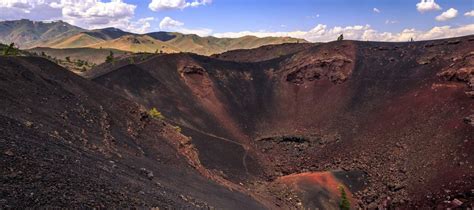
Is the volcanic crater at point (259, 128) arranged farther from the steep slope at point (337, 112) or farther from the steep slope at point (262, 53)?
the steep slope at point (262, 53)

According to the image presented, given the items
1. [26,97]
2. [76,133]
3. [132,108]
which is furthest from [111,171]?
[132,108]

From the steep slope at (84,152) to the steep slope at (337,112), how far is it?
9333mm

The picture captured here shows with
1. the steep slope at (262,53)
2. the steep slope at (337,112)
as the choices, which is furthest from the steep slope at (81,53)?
the steep slope at (337,112)

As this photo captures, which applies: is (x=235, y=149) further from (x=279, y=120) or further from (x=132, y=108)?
(x=132, y=108)

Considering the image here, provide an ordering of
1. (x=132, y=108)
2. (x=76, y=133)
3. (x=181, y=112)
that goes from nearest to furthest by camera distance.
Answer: (x=76, y=133) < (x=132, y=108) < (x=181, y=112)

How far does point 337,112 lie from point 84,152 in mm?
38315

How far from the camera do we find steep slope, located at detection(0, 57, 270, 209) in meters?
13.7

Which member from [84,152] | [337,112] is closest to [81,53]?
[337,112]

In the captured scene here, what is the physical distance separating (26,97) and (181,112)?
27.2 metres

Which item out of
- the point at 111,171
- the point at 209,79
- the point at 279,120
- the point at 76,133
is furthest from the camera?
the point at 209,79

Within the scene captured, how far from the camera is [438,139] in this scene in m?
38.6

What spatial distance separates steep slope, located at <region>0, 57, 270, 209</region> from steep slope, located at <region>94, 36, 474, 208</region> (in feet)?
30.6

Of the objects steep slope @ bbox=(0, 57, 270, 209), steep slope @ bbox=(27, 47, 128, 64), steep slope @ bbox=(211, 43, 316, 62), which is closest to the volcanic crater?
steep slope @ bbox=(0, 57, 270, 209)

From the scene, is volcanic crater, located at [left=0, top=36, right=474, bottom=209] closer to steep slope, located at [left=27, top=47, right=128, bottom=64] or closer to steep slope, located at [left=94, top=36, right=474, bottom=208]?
steep slope, located at [left=94, top=36, right=474, bottom=208]
